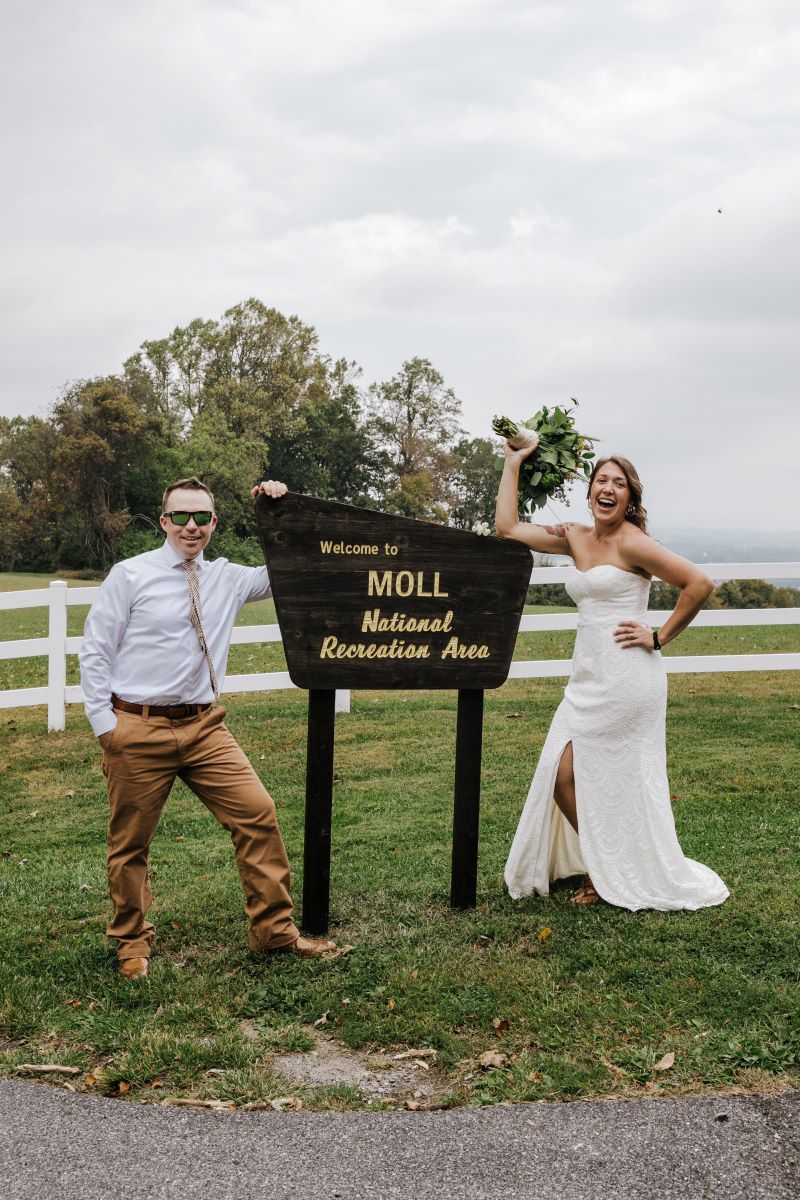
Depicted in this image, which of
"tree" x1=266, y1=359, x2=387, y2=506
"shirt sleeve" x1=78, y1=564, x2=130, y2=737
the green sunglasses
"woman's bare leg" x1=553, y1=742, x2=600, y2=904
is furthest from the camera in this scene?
"tree" x1=266, y1=359, x2=387, y2=506

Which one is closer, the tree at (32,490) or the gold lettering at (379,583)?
the gold lettering at (379,583)

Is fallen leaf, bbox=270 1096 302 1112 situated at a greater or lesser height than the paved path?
lesser

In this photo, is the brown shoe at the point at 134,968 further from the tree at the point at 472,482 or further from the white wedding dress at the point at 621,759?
the tree at the point at 472,482

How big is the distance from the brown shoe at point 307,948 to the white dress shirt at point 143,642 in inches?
47.3

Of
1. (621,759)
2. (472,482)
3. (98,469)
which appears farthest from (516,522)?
(472,482)

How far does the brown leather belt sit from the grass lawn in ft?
3.69

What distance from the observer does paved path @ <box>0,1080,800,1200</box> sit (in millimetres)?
3090

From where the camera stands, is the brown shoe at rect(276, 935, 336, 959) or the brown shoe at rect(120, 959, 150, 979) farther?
the brown shoe at rect(276, 935, 336, 959)

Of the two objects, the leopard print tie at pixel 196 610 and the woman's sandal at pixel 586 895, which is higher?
the leopard print tie at pixel 196 610

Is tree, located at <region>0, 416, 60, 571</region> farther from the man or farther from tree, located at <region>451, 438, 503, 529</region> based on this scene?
the man

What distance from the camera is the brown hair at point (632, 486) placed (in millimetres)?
5113

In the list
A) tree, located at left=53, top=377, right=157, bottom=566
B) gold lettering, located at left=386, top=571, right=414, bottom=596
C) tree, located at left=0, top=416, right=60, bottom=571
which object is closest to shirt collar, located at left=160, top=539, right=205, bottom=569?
gold lettering, located at left=386, top=571, right=414, bottom=596

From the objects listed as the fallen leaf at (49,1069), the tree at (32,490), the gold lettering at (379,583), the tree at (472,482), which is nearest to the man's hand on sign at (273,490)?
the gold lettering at (379,583)

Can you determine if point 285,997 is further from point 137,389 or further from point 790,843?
point 137,389
